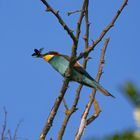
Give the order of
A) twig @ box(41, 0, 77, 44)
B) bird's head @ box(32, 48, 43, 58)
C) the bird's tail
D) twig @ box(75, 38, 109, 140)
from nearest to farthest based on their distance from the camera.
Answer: twig @ box(41, 0, 77, 44) → twig @ box(75, 38, 109, 140) → the bird's tail → bird's head @ box(32, 48, 43, 58)

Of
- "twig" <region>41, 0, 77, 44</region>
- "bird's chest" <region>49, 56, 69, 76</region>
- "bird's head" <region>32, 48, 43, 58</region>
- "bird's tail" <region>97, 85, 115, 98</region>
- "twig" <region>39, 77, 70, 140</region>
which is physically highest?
"bird's chest" <region>49, 56, 69, 76</region>

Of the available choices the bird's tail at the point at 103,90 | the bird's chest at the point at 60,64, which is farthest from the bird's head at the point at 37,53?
the bird's tail at the point at 103,90

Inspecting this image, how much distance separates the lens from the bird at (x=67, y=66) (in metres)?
4.89

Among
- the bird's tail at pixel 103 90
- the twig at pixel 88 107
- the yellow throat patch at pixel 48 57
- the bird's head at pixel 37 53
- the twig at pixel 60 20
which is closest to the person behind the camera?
the twig at pixel 60 20

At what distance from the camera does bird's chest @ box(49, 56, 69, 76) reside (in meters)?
5.46

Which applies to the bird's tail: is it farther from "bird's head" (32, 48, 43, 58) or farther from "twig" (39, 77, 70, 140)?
"twig" (39, 77, 70, 140)

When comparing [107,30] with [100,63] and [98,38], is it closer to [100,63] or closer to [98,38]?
[98,38]

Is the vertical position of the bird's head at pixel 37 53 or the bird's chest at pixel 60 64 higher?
the bird's chest at pixel 60 64

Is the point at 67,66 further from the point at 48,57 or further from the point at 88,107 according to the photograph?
the point at 88,107

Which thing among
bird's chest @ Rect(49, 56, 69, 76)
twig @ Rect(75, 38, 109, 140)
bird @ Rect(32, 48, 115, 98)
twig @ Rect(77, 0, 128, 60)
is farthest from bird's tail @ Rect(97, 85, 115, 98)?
twig @ Rect(77, 0, 128, 60)

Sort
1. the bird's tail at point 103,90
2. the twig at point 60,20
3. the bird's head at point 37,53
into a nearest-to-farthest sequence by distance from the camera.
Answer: the twig at point 60,20, the bird's tail at point 103,90, the bird's head at point 37,53

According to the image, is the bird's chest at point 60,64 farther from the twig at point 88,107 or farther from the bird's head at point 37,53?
the twig at point 88,107

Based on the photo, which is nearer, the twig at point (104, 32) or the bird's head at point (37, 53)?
the twig at point (104, 32)

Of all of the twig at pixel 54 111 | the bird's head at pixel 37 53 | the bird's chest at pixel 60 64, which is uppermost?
the bird's chest at pixel 60 64
